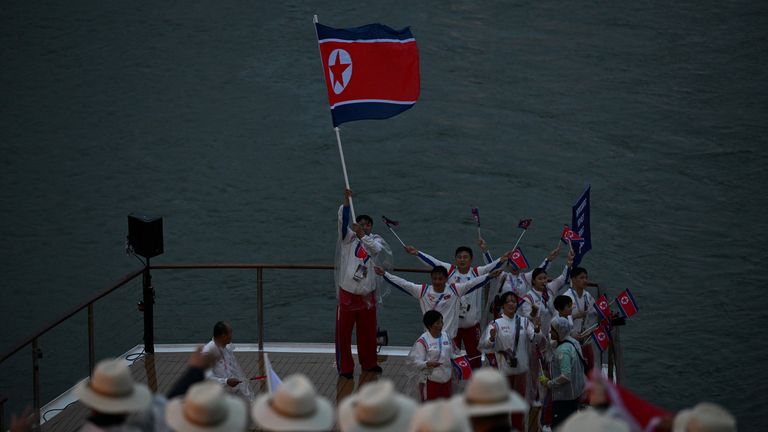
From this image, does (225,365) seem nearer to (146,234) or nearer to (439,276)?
(439,276)

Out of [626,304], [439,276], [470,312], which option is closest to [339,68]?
[439,276]

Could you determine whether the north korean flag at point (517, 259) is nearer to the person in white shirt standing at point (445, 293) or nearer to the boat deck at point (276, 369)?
the person in white shirt standing at point (445, 293)

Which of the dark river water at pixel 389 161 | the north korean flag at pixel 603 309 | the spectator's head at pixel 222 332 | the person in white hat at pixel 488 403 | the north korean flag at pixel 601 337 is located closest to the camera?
the person in white hat at pixel 488 403

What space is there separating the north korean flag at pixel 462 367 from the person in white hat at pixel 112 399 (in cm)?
526

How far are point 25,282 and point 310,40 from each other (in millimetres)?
13210

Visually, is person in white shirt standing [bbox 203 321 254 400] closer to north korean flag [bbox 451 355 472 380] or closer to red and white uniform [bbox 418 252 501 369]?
north korean flag [bbox 451 355 472 380]

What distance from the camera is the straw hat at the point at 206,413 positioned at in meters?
7.02

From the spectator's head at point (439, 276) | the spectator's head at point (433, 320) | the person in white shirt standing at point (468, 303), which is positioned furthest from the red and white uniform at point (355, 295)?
the spectator's head at point (433, 320)

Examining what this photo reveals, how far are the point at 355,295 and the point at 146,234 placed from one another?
113 inches

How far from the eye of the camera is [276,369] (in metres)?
14.6

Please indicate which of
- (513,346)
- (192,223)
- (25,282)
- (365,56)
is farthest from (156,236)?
(192,223)

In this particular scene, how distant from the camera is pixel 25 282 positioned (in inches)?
945

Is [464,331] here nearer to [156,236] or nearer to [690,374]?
[156,236]

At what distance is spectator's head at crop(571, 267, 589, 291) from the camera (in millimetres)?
13758
